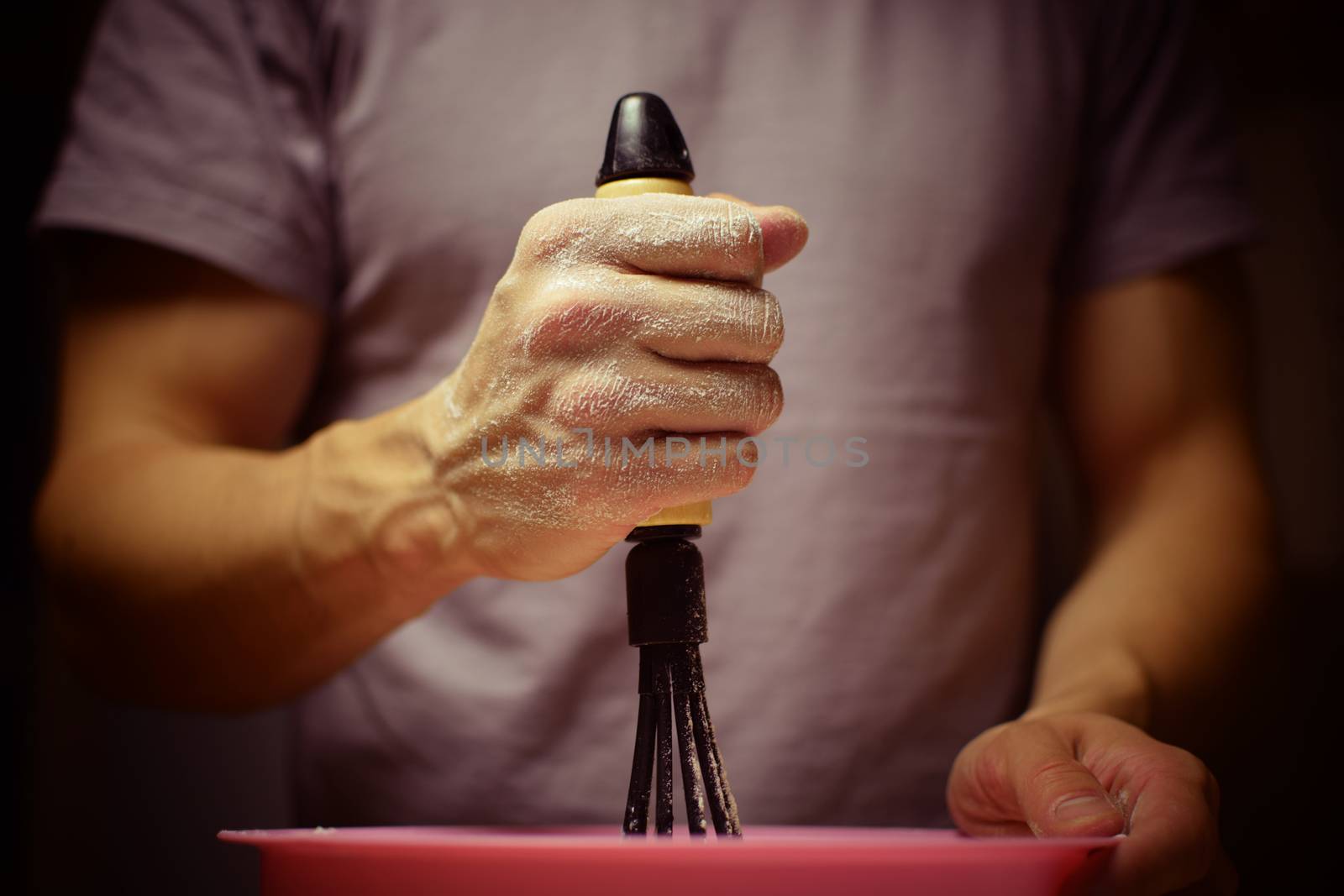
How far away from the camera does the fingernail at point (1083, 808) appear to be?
296mm

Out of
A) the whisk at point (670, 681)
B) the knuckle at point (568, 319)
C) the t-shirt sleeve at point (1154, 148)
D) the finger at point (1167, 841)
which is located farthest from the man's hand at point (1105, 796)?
the t-shirt sleeve at point (1154, 148)

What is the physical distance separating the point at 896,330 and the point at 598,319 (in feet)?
0.92

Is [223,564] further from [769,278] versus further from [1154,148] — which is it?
[1154,148]

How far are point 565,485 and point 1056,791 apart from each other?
19 centimetres

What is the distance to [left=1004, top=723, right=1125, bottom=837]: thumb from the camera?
293mm

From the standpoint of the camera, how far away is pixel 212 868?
510 millimetres

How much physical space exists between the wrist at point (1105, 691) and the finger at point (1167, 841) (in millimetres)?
100

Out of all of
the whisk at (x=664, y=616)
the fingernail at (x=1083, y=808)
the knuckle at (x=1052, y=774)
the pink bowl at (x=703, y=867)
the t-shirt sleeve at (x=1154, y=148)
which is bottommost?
the fingernail at (x=1083, y=808)

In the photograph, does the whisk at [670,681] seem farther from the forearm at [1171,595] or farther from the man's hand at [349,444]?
the forearm at [1171,595]

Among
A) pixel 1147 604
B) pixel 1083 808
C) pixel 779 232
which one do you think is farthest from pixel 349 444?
pixel 1147 604

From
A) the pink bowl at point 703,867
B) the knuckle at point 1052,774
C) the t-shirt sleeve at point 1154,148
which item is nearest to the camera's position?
the pink bowl at point 703,867

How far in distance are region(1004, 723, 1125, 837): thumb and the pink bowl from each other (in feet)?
0.17

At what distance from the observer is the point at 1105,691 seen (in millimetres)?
451

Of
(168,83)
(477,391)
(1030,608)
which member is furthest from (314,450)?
(1030,608)
